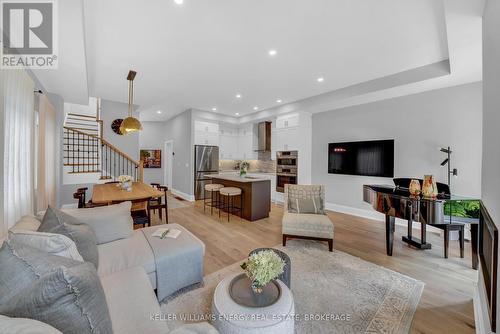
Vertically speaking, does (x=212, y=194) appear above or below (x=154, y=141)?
below

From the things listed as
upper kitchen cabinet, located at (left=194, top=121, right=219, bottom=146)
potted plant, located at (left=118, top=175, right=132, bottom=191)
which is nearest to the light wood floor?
potted plant, located at (left=118, top=175, right=132, bottom=191)

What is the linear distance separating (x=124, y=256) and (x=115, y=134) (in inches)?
197

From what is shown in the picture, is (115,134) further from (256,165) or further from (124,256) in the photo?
(124,256)

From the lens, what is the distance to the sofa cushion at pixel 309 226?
9.57ft

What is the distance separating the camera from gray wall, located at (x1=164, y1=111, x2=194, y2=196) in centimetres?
638

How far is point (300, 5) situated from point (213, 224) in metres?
3.77

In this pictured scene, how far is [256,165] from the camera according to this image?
7496 mm

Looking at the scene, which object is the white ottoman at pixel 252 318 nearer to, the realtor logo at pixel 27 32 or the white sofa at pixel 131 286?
Answer: the white sofa at pixel 131 286

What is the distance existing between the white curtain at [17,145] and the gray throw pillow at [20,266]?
132 centimetres

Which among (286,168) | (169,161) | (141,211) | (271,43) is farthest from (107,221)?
(169,161)

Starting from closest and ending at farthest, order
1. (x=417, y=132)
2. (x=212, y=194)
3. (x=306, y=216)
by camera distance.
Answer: (x=306, y=216)
(x=417, y=132)
(x=212, y=194)

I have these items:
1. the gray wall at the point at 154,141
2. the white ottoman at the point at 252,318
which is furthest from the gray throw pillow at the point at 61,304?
the gray wall at the point at 154,141

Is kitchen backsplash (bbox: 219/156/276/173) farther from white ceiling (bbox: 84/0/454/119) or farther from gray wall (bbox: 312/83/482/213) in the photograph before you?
white ceiling (bbox: 84/0/454/119)

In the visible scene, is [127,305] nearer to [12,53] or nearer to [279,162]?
[12,53]
